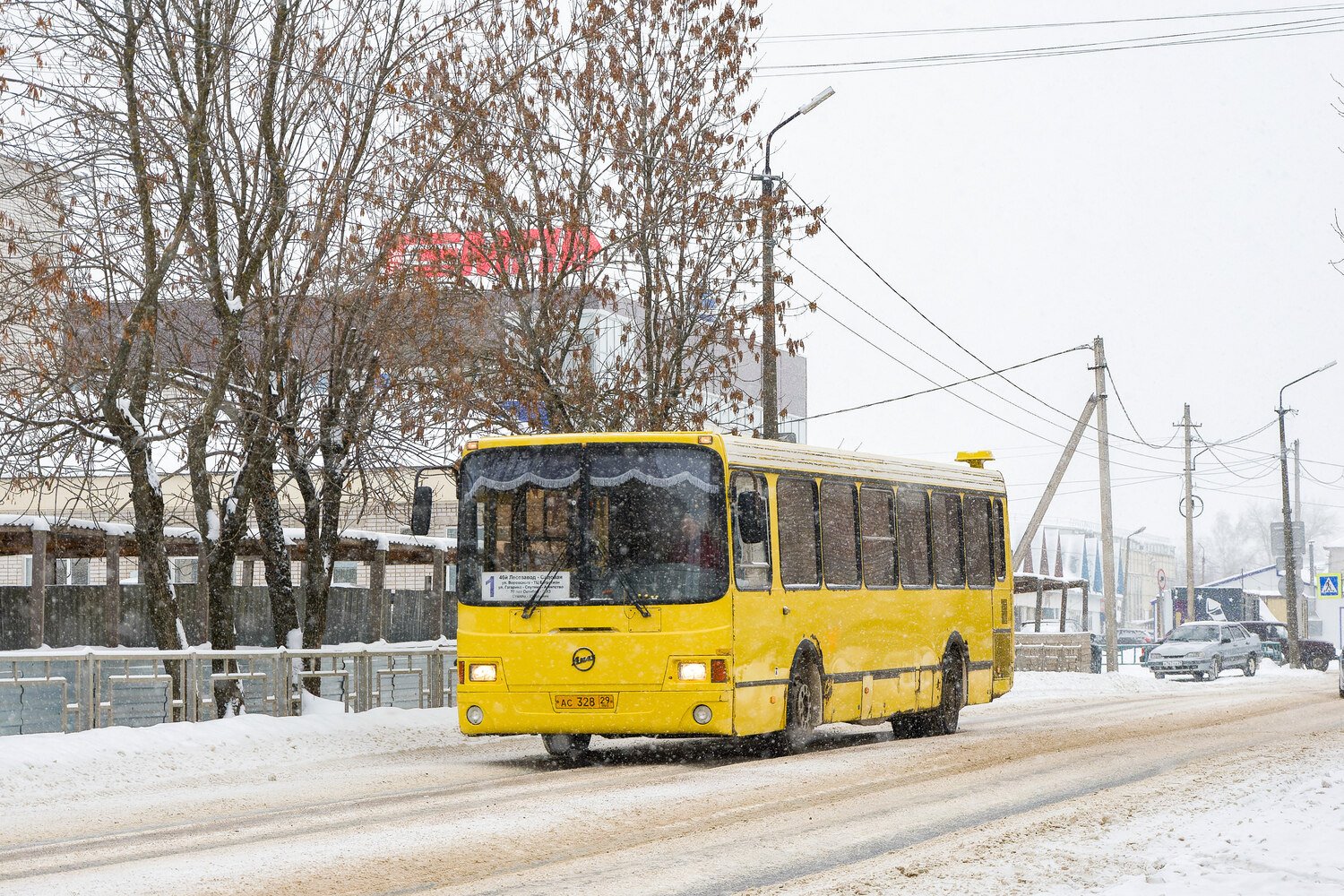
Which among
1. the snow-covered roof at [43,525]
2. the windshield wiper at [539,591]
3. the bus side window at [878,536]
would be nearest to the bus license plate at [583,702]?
the windshield wiper at [539,591]

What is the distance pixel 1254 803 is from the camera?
10875 millimetres

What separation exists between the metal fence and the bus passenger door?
236 inches

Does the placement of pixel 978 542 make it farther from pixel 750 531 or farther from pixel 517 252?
pixel 517 252

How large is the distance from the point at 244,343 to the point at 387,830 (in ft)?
33.5

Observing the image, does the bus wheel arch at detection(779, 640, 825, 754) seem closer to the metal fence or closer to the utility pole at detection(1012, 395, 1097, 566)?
the metal fence

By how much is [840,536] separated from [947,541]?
3.08 meters

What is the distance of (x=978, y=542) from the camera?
20.4 m

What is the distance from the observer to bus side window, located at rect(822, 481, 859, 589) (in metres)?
16.4

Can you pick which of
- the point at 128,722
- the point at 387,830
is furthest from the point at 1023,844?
the point at 128,722

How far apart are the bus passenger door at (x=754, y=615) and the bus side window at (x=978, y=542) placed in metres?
5.39

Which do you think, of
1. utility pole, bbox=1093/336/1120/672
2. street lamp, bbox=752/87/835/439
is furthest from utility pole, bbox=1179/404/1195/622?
street lamp, bbox=752/87/835/439

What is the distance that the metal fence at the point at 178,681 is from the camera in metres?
15.5

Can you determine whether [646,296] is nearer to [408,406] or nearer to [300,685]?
[408,406]

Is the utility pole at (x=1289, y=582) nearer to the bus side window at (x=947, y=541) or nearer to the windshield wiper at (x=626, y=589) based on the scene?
the bus side window at (x=947, y=541)
